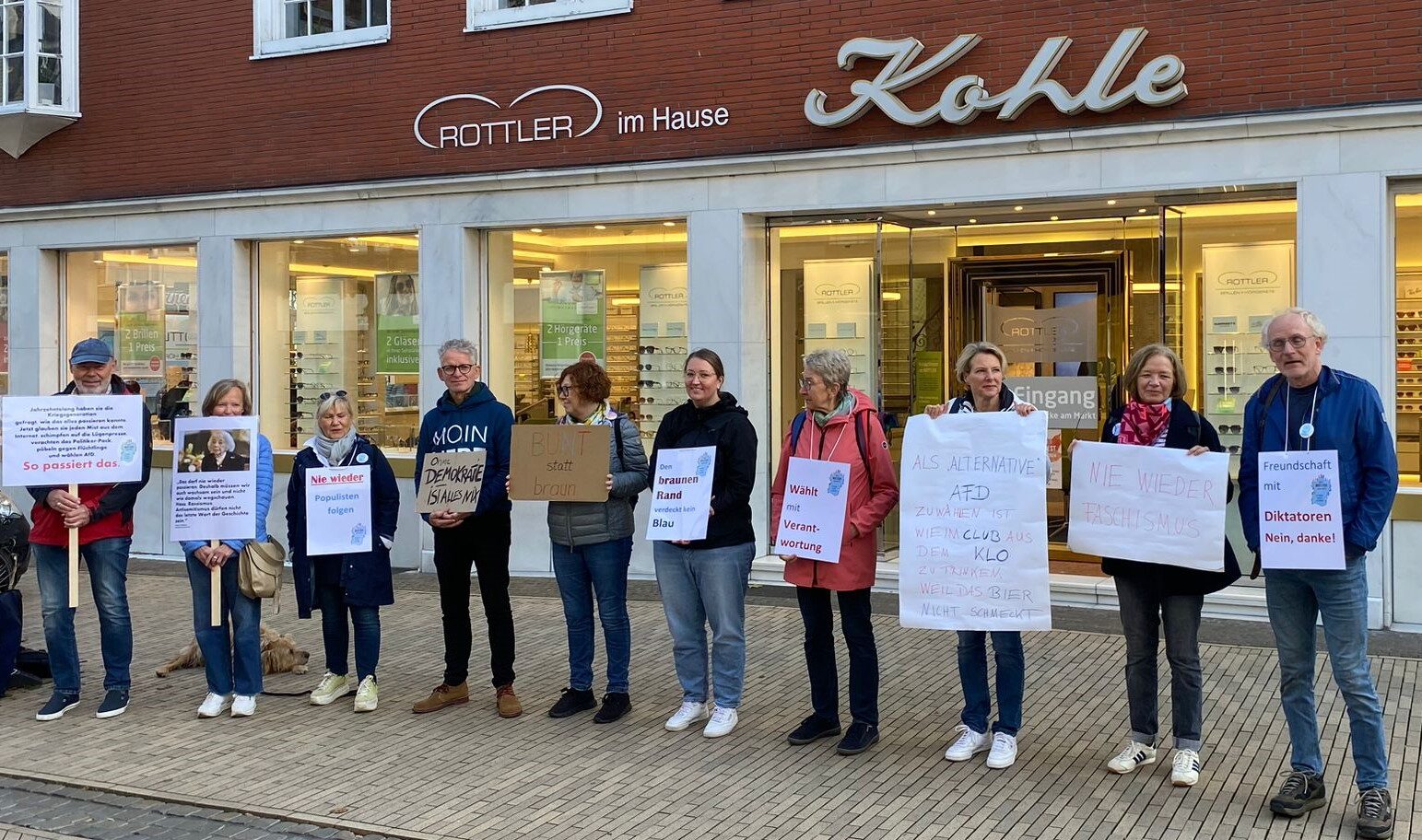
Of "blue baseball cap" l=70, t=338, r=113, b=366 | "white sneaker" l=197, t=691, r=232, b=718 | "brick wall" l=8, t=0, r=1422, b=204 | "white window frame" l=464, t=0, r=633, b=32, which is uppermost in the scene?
"white window frame" l=464, t=0, r=633, b=32

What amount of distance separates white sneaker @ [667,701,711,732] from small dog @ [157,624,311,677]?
8.99ft

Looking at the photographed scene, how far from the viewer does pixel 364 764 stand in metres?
6.89

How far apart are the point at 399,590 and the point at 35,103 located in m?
6.65

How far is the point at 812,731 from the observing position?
23.1 ft

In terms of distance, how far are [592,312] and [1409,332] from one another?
648cm

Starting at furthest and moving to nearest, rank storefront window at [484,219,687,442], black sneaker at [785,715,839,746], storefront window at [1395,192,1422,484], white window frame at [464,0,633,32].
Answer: storefront window at [484,219,687,442] < white window frame at [464,0,633,32] < storefront window at [1395,192,1422,484] < black sneaker at [785,715,839,746]

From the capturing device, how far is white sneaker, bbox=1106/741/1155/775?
21.1 feet

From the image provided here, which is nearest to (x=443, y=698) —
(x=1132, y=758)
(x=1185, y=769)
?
(x=1132, y=758)

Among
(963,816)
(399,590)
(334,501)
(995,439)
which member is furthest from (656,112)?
(963,816)

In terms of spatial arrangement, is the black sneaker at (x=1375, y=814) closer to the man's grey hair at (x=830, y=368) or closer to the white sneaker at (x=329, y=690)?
the man's grey hair at (x=830, y=368)

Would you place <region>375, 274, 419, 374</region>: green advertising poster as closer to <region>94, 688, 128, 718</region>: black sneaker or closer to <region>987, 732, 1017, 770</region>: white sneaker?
<region>94, 688, 128, 718</region>: black sneaker

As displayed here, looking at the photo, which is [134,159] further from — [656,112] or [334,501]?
[334,501]

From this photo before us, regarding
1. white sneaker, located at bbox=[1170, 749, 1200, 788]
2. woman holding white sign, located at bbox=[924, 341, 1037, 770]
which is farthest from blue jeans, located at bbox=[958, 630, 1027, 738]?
white sneaker, located at bbox=[1170, 749, 1200, 788]

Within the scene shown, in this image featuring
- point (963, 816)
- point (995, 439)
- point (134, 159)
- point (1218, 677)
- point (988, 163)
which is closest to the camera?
point (963, 816)
